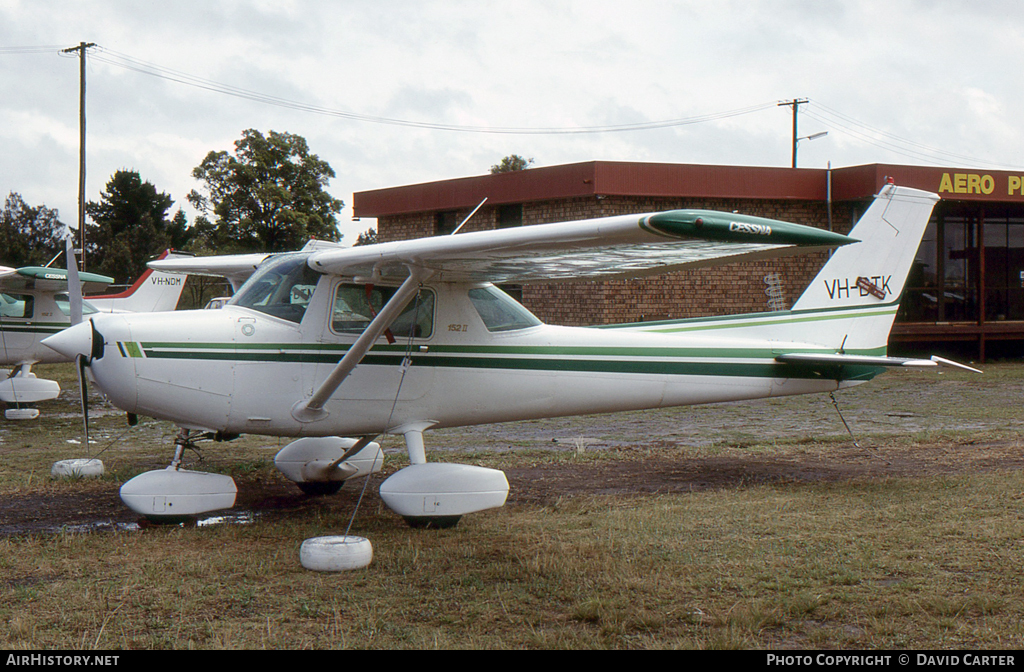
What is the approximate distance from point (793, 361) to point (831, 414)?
5685 mm

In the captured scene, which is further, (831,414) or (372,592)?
(831,414)

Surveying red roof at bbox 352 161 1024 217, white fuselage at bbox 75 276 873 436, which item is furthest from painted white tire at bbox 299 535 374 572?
red roof at bbox 352 161 1024 217

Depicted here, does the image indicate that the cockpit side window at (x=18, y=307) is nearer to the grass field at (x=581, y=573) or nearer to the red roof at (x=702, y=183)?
the grass field at (x=581, y=573)

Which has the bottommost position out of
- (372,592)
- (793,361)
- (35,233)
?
(372,592)

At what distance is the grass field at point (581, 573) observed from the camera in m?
4.18

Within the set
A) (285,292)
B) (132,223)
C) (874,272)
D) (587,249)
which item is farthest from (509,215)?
(132,223)

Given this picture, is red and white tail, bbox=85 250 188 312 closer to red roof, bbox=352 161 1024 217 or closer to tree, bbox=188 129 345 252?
red roof, bbox=352 161 1024 217

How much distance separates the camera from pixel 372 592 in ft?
16.3

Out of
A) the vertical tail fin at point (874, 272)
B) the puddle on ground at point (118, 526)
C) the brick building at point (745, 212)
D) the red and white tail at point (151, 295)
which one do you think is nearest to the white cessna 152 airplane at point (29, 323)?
the red and white tail at point (151, 295)

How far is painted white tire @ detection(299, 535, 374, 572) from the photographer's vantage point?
5.41 meters
